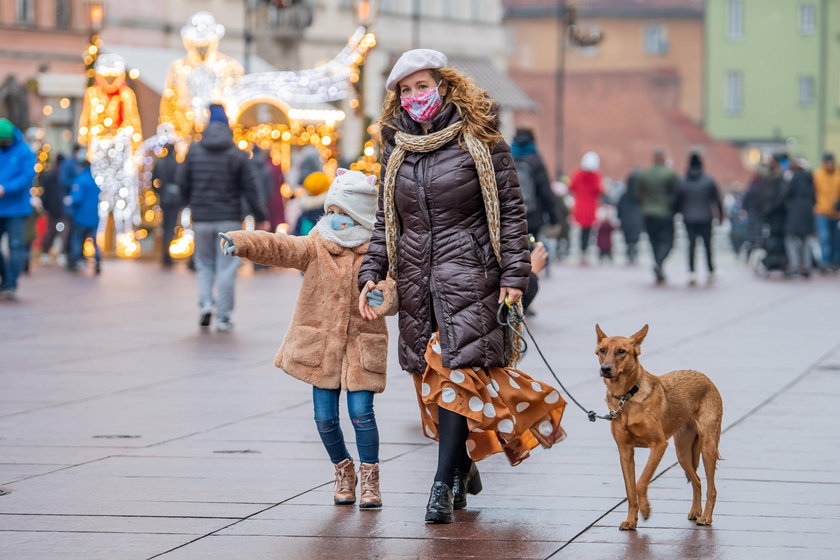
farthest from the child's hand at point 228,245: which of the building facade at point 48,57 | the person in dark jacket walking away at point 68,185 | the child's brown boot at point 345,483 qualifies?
the building facade at point 48,57

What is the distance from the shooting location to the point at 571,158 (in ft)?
267

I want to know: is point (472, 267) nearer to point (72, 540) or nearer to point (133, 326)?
point (72, 540)

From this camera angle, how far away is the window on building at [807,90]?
90.2m

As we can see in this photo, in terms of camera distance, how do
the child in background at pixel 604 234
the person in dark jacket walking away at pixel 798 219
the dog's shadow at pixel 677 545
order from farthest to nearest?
1. the child in background at pixel 604 234
2. the person in dark jacket walking away at pixel 798 219
3. the dog's shadow at pixel 677 545

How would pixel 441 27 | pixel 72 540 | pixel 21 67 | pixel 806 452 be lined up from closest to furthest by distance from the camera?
pixel 72 540 < pixel 806 452 < pixel 21 67 < pixel 441 27

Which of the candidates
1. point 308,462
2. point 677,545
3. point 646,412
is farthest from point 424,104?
point 308,462

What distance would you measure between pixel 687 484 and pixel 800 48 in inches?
3354

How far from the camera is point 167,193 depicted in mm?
26703

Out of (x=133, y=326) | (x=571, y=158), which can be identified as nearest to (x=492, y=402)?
(x=133, y=326)

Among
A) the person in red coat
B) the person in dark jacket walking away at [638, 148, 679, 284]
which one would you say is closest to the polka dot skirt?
the person in dark jacket walking away at [638, 148, 679, 284]

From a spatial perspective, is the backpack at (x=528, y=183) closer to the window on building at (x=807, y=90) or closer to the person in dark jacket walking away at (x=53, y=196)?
the person in dark jacket walking away at (x=53, y=196)

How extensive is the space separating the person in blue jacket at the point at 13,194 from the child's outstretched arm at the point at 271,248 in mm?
12317

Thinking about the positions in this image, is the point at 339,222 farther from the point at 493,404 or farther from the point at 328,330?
the point at 493,404

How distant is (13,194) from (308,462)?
38.0 feet
